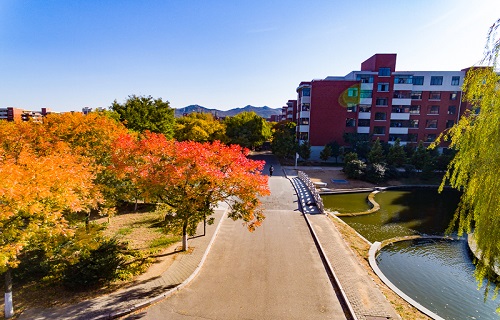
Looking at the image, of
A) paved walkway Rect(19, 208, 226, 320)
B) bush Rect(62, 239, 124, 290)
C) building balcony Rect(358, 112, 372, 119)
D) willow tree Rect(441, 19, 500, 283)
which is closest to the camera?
willow tree Rect(441, 19, 500, 283)

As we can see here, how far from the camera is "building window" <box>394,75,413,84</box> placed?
42.3 m

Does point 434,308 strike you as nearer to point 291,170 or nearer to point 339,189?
point 339,189

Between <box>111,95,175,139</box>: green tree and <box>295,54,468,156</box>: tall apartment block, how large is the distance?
21.4 metres

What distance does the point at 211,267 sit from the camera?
11.7 m

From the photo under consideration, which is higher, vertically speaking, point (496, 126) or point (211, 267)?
Answer: point (496, 126)

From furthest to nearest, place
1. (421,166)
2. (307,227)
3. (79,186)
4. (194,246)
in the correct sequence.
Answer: (421,166) → (307,227) → (194,246) → (79,186)

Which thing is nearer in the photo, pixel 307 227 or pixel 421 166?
pixel 307 227

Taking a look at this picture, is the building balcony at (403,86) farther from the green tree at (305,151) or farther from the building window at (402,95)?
the green tree at (305,151)

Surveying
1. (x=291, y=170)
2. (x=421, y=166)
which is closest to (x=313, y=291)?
(x=291, y=170)

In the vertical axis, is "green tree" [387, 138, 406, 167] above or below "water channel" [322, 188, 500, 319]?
above

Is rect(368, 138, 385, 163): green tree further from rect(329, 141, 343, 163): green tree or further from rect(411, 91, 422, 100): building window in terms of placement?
rect(411, 91, 422, 100): building window

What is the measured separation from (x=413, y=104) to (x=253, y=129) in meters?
25.1

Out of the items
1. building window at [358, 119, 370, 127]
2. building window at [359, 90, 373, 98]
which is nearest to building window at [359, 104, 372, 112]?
building window at [359, 90, 373, 98]

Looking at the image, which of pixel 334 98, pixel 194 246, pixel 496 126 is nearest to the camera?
pixel 496 126
